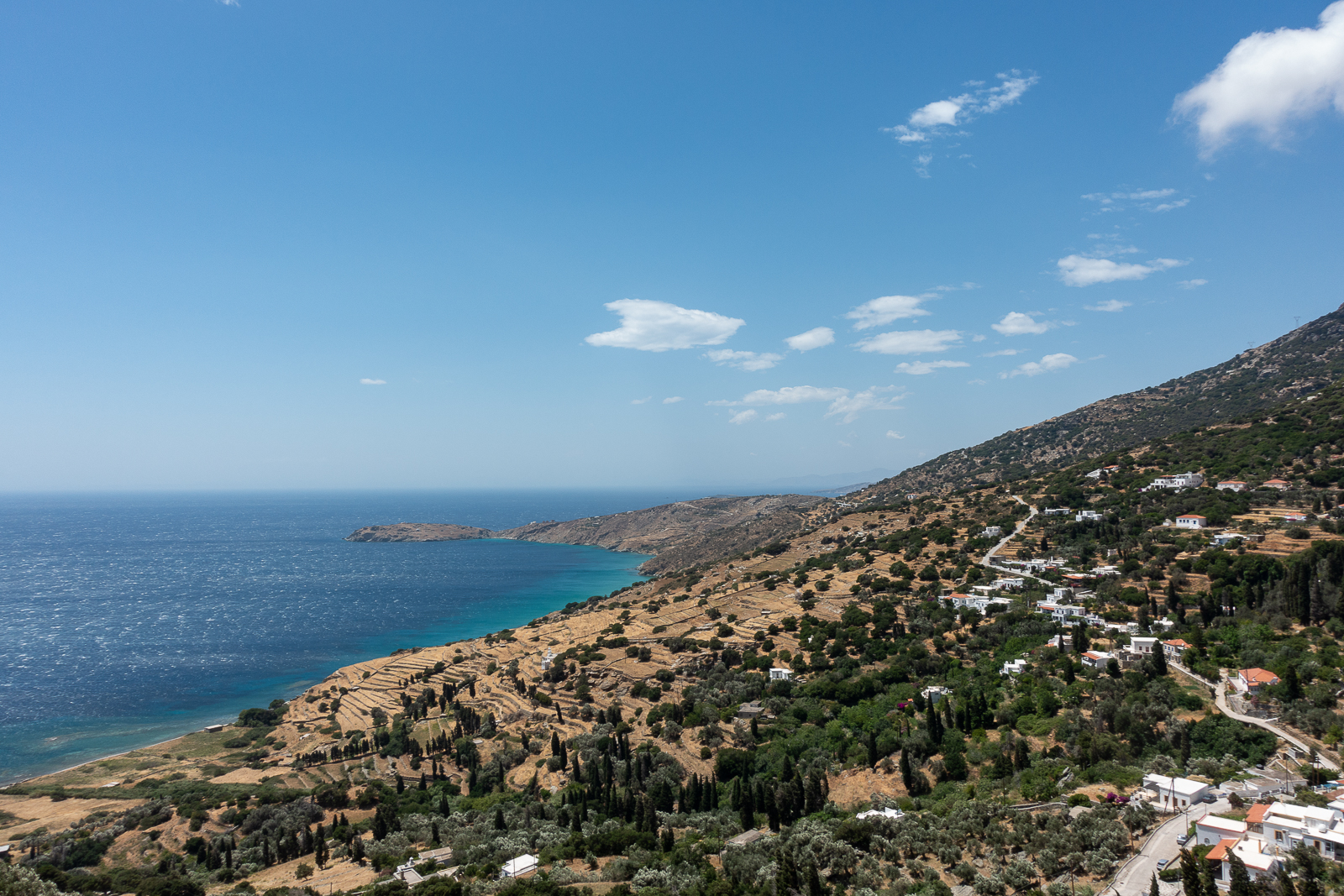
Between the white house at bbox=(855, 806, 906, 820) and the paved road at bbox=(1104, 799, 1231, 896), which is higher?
the paved road at bbox=(1104, 799, 1231, 896)

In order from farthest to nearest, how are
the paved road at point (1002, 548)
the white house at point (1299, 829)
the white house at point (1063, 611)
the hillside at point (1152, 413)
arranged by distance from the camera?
the hillside at point (1152, 413), the paved road at point (1002, 548), the white house at point (1063, 611), the white house at point (1299, 829)

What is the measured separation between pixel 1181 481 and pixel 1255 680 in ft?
132

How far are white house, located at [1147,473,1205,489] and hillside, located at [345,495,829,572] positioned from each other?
6846 centimetres

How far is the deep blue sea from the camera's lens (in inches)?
2100

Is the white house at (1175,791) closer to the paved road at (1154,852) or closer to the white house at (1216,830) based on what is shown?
the paved road at (1154,852)

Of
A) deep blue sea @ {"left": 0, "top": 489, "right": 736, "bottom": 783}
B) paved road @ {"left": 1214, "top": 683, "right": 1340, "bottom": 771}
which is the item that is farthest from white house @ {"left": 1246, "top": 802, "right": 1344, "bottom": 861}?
deep blue sea @ {"left": 0, "top": 489, "right": 736, "bottom": 783}

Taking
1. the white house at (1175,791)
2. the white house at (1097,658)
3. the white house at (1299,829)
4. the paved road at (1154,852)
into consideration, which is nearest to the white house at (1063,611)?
the white house at (1097,658)

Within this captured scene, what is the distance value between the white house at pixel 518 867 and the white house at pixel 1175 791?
21292 mm

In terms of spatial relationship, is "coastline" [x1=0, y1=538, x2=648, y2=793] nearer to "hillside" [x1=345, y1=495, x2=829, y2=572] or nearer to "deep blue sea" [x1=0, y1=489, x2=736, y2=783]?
"deep blue sea" [x1=0, y1=489, x2=736, y2=783]

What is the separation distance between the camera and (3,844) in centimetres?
2934

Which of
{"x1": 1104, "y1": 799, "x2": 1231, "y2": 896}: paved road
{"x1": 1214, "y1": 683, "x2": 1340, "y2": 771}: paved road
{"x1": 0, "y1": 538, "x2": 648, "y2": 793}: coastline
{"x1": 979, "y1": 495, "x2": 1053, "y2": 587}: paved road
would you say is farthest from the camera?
{"x1": 979, "y1": 495, "x2": 1053, "y2": 587}: paved road

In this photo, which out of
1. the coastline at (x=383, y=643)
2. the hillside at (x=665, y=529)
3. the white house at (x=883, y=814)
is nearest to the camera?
the white house at (x=883, y=814)

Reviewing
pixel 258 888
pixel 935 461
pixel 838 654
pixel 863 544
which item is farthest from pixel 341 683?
pixel 935 461

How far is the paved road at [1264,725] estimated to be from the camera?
22.3 metres
